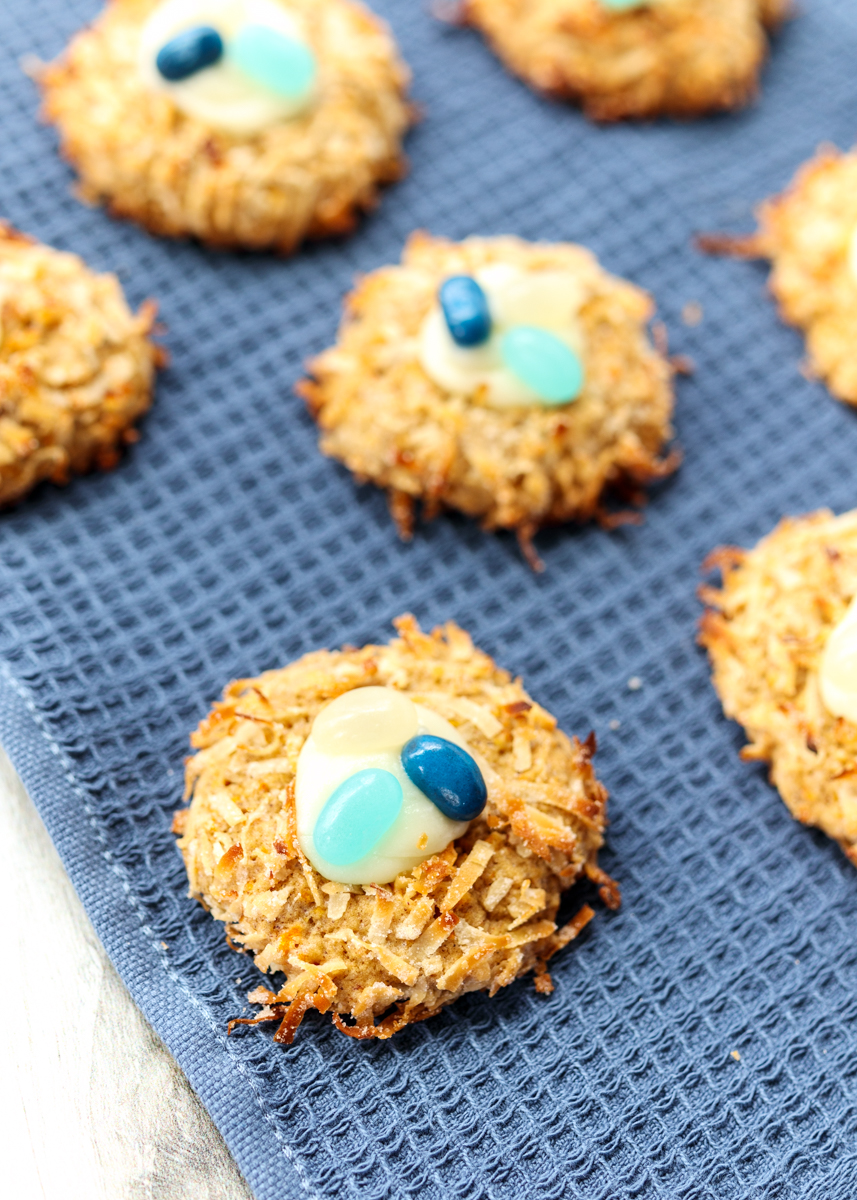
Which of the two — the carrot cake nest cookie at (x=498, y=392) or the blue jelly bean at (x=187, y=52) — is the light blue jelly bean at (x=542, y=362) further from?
the blue jelly bean at (x=187, y=52)

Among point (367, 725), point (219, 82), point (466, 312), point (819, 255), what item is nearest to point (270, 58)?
point (219, 82)

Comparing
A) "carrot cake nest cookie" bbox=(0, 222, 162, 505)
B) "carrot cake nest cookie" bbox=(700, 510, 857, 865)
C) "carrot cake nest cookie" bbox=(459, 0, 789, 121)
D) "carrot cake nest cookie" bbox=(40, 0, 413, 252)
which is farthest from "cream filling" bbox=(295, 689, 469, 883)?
"carrot cake nest cookie" bbox=(459, 0, 789, 121)

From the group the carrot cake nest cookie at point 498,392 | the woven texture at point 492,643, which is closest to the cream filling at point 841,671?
the woven texture at point 492,643

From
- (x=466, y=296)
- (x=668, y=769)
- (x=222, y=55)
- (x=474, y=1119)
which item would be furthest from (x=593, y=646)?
(x=222, y=55)

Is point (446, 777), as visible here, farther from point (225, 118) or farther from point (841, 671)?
point (225, 118)

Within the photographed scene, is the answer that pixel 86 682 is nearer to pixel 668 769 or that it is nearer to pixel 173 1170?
pixel 173 1170
